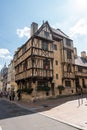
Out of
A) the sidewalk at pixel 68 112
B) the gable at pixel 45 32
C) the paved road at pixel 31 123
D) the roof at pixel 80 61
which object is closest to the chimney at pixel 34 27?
the gable at pixel 45 32

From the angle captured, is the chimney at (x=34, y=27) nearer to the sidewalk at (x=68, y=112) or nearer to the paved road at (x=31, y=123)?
the sidewalk at (x=68, y=112)

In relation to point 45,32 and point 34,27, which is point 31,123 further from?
point 34,27

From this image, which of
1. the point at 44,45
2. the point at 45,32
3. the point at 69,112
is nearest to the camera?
the point at 69,112

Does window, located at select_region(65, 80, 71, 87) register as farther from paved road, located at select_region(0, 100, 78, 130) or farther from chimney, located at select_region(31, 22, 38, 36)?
paved road, located at select_region(0, 100, 78, 130)

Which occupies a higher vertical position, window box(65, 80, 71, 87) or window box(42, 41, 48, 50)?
window box(42, 41, 48, 50)

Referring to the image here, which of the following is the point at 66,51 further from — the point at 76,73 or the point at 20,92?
the point at 20,92

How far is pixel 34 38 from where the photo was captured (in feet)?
66.1

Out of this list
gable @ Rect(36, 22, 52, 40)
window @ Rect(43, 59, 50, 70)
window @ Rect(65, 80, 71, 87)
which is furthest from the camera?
window @ Rect(65, 80, 71, 87)

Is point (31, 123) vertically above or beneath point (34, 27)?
beneath

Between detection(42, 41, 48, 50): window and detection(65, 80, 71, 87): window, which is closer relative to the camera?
detection(42, 41, 48, 50): window

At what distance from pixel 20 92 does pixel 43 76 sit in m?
6.25

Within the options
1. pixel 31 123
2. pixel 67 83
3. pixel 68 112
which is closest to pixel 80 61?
pixel 67 83

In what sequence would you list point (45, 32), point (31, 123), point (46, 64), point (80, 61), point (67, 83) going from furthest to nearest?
point (80, 61) → point (67, 83) → point (45, 32) → point (46, 64) → point (31, 123)

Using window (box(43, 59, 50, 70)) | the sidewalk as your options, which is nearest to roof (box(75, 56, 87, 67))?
window (box(43, 59, 50, 70))
